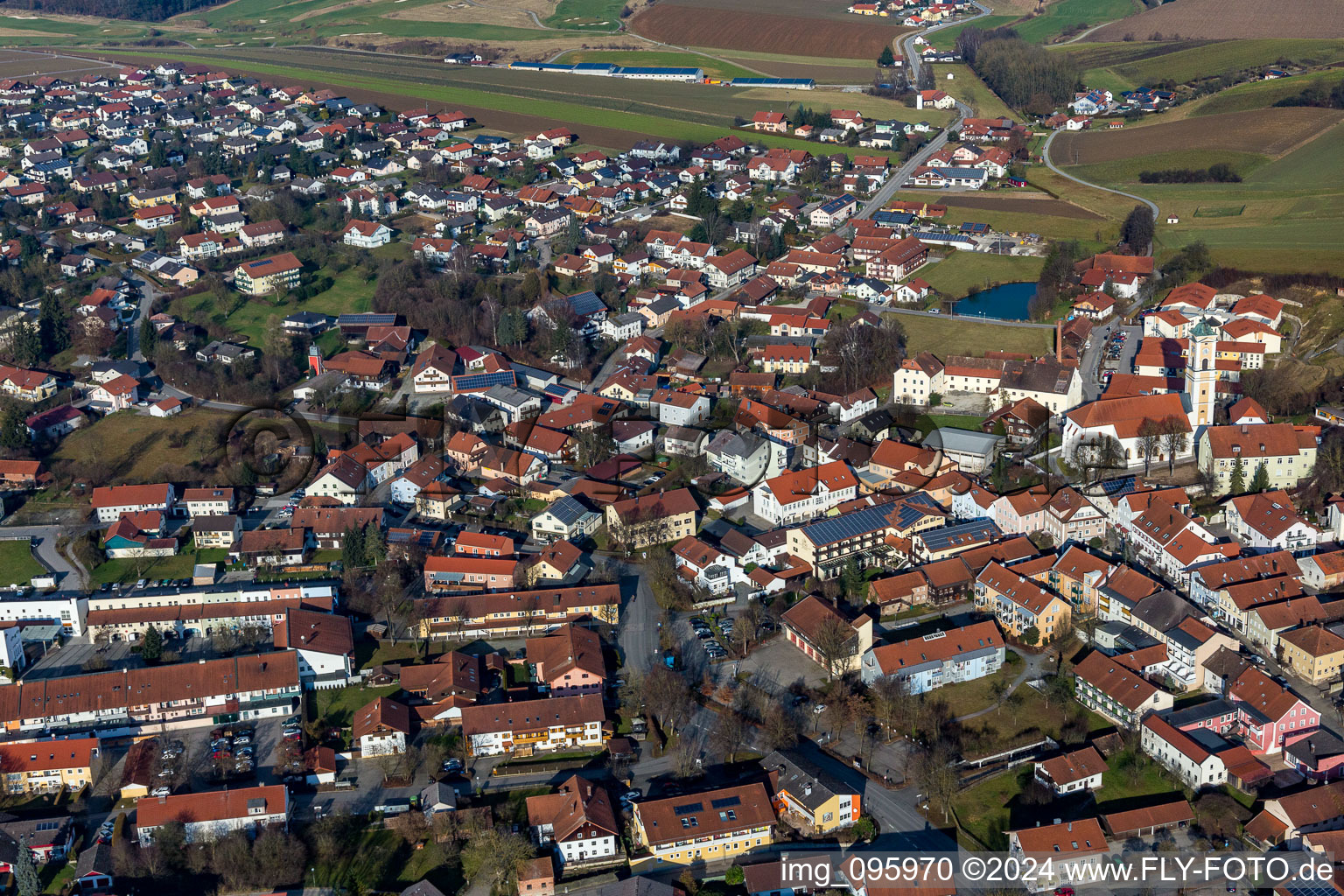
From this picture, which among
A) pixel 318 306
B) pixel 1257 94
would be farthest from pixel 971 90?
pixel 318 306

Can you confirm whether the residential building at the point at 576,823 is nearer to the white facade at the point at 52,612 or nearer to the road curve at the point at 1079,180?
the white facade at the point at 52,612

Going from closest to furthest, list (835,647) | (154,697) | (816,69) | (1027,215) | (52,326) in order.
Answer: (154,697), (835,647), (52,326), (1027,215), (816,69)

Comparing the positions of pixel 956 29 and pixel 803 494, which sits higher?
pixel 956 29

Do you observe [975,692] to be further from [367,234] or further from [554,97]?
[554,97]

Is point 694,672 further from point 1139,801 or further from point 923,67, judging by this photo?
point 923,67

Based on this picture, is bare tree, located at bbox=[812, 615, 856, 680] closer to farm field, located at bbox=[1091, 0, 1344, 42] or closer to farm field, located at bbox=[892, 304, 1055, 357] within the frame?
farm field, located at bbox=[892, 304, 1055, 357]

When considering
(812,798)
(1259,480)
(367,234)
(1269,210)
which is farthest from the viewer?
(367,234)

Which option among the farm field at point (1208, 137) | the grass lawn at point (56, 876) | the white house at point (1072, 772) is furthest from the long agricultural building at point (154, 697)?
the farm field at point (1208, 137)
